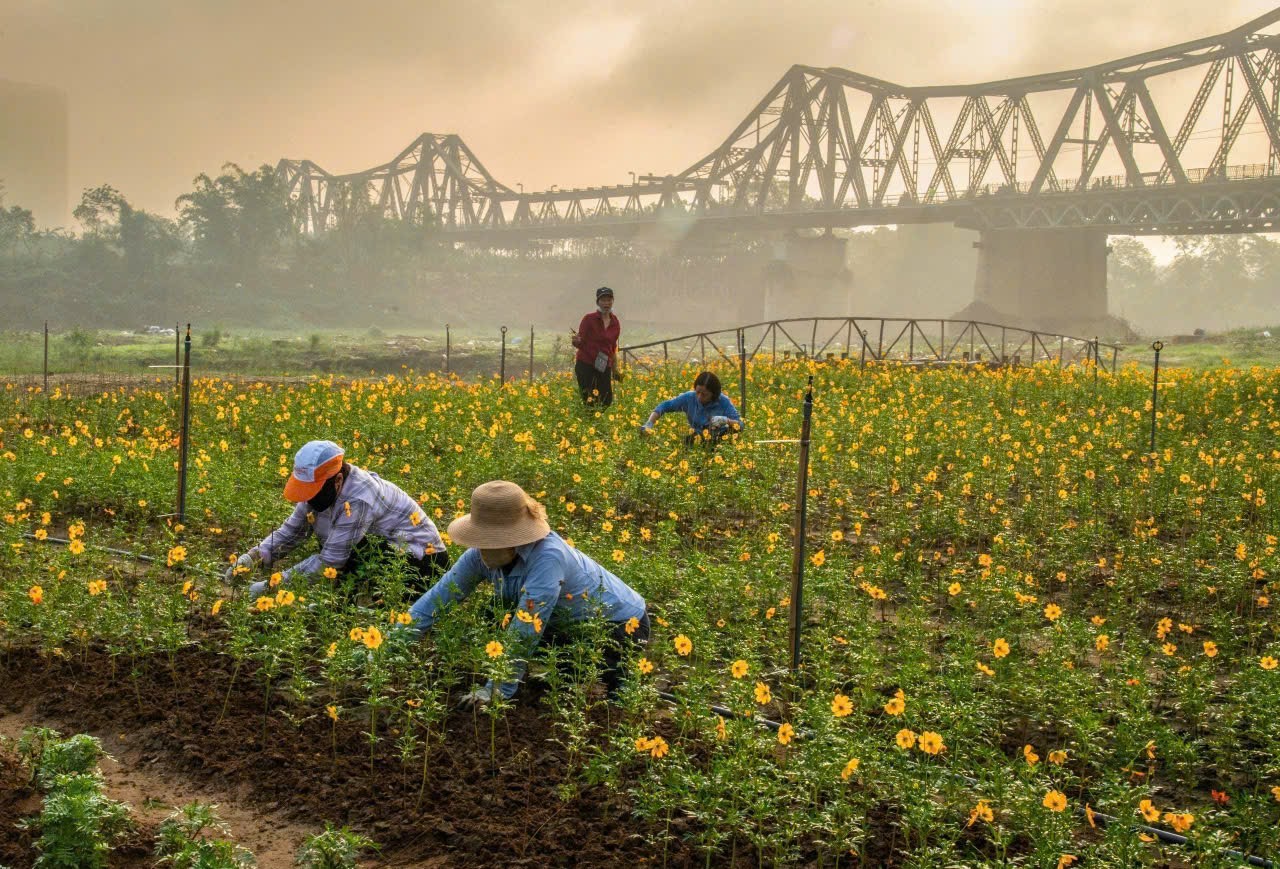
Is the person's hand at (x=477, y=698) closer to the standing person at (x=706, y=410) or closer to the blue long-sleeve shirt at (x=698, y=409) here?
the standing person at (x=706, y=410)

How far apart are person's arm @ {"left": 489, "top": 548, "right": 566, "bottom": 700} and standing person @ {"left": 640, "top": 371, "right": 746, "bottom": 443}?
5044mm

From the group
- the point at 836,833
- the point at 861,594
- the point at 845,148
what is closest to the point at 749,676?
the point at 836,833

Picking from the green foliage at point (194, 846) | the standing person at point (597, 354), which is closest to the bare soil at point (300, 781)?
the green foliage at point (194, 846)

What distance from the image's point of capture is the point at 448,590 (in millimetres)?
5086

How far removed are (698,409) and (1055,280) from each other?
44456mm

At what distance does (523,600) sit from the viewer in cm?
467

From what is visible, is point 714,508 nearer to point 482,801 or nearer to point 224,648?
point 224,648

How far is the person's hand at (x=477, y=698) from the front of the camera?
4580 mm

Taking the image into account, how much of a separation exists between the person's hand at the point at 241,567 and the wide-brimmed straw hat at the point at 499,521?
120 centimetres

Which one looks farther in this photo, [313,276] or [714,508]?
[313,276]

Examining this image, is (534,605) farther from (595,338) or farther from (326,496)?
(595,338)

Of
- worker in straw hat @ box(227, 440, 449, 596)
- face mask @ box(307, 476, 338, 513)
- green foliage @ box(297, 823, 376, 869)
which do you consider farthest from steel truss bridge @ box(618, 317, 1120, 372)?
green foliage @ box(297, 823, 376, 869)

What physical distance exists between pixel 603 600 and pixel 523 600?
456mm

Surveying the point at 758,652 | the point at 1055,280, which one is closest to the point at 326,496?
the point at 758,652
